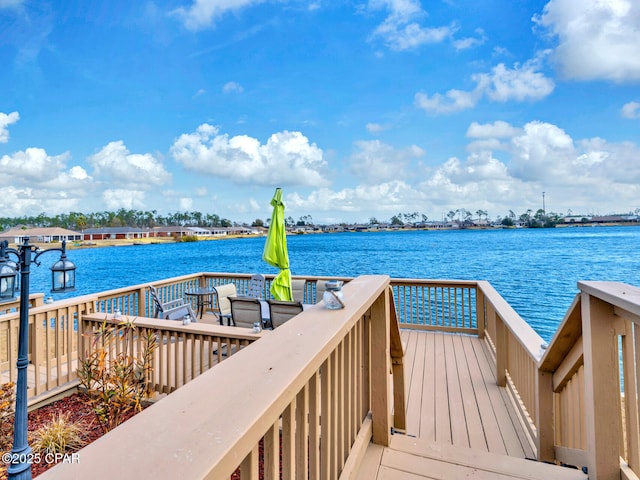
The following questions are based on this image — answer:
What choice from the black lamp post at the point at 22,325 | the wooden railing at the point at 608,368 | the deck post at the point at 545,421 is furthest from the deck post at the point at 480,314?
the black lamp post at the point at 22,325

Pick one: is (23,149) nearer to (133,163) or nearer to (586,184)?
(133,163)

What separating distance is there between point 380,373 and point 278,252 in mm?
3643

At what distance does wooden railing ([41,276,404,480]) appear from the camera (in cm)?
47

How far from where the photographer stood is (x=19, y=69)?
13.0 m

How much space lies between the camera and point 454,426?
2.87 meters

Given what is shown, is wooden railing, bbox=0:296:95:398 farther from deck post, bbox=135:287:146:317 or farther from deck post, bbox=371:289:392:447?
deck post, bbox=371:289:392:447

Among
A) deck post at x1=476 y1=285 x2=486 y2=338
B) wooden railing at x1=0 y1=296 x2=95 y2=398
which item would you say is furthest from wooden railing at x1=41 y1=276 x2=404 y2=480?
deck post at x1=476 y1=285 x2=486 y2=338

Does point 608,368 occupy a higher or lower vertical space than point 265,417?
lower

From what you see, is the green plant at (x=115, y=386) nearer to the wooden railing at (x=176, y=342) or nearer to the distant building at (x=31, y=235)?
the wooden railing at (x=176, y=342)

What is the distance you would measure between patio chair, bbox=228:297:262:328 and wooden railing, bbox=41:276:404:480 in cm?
265

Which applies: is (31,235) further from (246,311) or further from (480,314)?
(480,314)

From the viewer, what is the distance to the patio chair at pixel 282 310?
400 centimetres

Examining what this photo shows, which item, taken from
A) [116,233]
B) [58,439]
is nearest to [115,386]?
[58,439]

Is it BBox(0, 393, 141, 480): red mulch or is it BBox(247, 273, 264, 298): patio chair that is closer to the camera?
BBox(0, 393, 141, 480): red mulch
